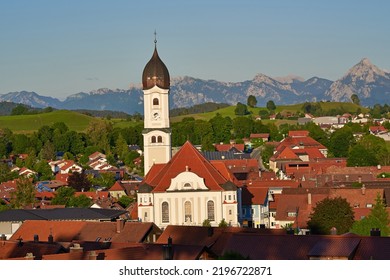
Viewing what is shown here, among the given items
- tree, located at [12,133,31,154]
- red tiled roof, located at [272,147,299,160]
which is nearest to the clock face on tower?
red tiled roof, located at [272,147,299,160]

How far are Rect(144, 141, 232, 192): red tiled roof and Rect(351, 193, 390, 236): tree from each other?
38.2 ft

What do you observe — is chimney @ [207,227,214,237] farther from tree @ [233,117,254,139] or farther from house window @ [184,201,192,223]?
tree @ [233,117,254,139]

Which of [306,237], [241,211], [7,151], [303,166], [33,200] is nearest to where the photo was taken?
[306,237]

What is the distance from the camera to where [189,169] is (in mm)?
69750

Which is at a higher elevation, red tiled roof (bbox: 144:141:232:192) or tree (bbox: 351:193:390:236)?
red tiled roof (bbox: 144:141:232:192)

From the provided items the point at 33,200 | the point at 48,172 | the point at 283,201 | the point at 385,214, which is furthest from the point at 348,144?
the point at 385,214

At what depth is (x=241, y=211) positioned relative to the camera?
73500 millimetres

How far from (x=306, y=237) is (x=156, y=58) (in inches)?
2045

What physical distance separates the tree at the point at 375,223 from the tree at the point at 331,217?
58.4 inches

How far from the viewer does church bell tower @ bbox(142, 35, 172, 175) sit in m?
81.0

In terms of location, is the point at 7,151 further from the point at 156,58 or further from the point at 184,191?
the point at 184,191

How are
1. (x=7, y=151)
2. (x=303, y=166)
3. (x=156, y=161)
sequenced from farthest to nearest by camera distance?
(x=7, y=151) → (x=303, y=166) → (x=156, y=161)

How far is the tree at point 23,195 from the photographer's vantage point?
90.5 metres

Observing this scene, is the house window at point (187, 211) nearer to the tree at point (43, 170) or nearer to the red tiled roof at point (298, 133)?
the tree at point (43, 170)
